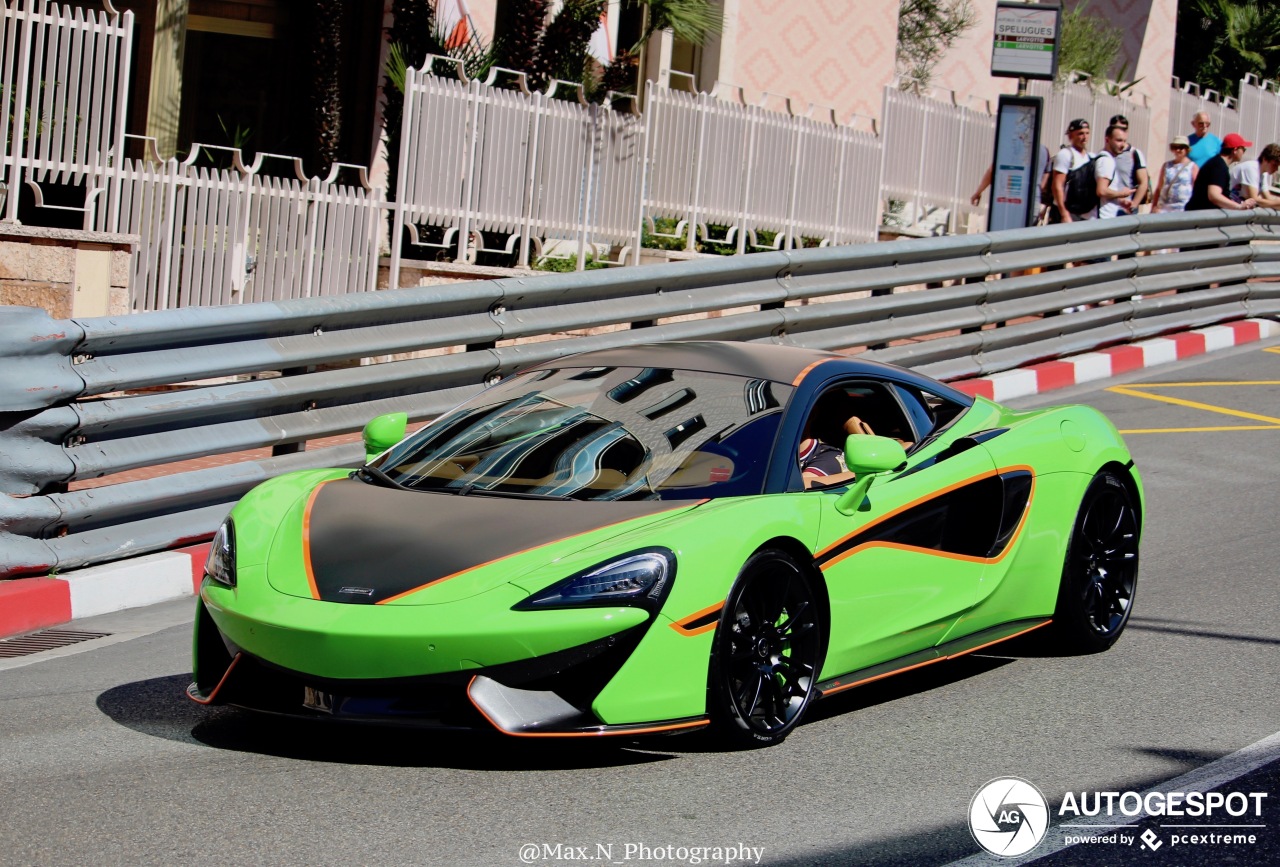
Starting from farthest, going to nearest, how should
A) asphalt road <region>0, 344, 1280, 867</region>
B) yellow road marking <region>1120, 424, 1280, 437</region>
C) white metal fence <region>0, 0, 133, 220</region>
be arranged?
yellow road marking <region>1120, 424, 1280, 437</region> < white metal fence <region>0, 0, 133, 220</region> < asphalt road <region>0, 344, 1280, 867</region>

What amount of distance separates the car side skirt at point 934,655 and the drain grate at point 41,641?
10.1 ft

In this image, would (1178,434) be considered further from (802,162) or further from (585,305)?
(802,162)

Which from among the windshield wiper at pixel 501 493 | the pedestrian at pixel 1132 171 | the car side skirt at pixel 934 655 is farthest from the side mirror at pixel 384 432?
the pedestrian at pixel 1132 171

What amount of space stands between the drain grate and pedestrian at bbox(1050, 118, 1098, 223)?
36.8 ft

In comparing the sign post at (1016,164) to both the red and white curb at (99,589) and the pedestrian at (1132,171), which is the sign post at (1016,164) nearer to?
the pedestrian at (1132,171)

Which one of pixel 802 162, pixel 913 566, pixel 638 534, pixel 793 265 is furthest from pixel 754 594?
pixel 802 162

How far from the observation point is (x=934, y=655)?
5.92m

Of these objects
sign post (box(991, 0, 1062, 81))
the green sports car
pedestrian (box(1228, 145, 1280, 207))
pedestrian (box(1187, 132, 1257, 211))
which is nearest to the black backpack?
pedestrian (box(1187, 132, 1257, 211))

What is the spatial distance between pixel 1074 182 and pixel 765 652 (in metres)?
11.5

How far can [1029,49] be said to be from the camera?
14016 millimetres

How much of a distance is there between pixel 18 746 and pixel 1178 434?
857 centimetres

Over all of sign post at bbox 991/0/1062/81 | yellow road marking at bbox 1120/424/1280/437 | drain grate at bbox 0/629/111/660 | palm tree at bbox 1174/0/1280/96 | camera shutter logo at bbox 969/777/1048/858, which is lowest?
drain grate at bbox 0/629/111/660

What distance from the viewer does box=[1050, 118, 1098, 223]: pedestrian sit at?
51.0 ft

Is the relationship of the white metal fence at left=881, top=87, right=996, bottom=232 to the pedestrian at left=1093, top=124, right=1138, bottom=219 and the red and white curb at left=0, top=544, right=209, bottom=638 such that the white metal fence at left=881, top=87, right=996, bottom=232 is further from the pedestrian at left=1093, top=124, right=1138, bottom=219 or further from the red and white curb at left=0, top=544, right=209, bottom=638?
the red and white curb at left=0, top=544, right=209, bottom=638
